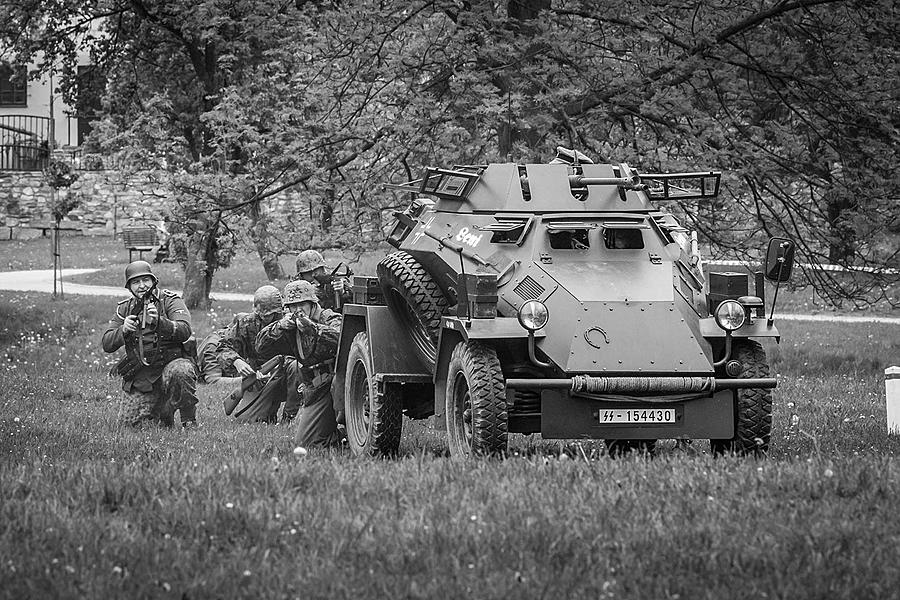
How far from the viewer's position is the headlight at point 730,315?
28.6 ft

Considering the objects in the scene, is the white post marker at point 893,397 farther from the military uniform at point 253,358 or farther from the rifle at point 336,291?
the military uniform at point 253,358

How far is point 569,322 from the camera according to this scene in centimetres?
860

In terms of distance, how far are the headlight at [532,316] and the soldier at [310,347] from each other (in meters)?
3.59

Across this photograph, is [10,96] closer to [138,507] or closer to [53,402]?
[53,402]

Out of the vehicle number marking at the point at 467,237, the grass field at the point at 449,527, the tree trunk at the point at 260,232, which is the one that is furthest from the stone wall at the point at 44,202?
the grass field at the point at 449,527

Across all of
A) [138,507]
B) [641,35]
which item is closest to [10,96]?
[641,35]

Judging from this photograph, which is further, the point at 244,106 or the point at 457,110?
the point at 244,106

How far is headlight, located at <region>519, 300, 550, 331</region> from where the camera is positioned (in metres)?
8.48

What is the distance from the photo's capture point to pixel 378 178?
16.5 m

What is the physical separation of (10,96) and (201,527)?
44220mm

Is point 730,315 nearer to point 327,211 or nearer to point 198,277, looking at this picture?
point 327,211

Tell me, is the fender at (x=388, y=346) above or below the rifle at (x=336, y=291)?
below

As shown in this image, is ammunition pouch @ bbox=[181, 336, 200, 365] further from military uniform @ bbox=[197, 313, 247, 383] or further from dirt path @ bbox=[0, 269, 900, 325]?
dirt path @ bbox=[0, 269, 900, 325]

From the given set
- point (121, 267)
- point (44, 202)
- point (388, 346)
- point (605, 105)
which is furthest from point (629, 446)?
point (44, 202)
